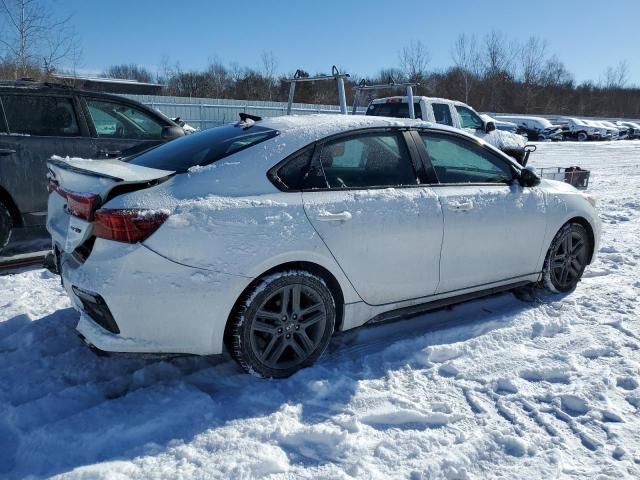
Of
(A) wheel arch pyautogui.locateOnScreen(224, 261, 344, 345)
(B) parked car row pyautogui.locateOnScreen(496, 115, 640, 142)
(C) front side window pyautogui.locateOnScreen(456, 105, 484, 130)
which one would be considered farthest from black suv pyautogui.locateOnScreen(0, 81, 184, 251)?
(B) parked car row pyautogui.locateOnScreen(496, 115, 640, 142)

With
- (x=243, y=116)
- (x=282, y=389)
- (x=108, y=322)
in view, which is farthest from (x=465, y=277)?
(x=108, y=322)

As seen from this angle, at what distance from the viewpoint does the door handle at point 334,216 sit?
3.22 m

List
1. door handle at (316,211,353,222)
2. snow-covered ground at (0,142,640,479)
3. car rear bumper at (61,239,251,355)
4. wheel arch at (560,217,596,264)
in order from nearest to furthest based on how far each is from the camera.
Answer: snow-covered ground at (0,142,640,479)
car rear bumper at (61,239,251,355)
door handle at (316,211,353,222)
wheel arch at (560,217,596,264)

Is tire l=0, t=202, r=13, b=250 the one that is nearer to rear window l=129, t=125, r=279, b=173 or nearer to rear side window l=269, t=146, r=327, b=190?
rear window l=129, t=125, r=279, b=173

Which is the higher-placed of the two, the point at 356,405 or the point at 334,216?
the point at 334,216

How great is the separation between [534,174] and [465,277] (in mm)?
1086

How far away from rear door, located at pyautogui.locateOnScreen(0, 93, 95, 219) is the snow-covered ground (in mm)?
1682

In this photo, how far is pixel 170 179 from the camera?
10.0 ft

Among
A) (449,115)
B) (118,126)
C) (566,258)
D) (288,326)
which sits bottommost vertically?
(288,326)

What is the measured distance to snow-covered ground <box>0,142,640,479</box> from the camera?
2.50 m

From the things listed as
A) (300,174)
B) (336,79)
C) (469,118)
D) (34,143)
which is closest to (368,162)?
(300,174)

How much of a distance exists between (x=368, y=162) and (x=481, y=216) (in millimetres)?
956

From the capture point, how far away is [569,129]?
3538 cm

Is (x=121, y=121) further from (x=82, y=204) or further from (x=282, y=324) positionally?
(x=282, y=324)
